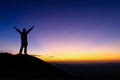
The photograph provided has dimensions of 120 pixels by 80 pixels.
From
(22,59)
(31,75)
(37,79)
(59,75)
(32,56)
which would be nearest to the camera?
(37,79)

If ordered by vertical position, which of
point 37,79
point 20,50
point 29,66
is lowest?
point 37,79

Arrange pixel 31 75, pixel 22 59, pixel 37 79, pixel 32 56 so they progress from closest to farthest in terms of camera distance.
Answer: pixel 37 79 → pixel 31 75 → pixel 22 59 → pixel 32 56

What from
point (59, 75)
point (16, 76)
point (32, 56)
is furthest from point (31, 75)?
point (32, 56)

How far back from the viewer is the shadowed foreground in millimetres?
23234

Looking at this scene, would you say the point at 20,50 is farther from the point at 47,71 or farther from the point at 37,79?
the point at 37,79

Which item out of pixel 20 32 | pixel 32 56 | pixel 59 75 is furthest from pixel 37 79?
pixel 32 56

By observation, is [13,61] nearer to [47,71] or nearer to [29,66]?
[29,66]

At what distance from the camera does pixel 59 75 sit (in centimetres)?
2483

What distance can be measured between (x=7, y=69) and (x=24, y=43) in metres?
3.00

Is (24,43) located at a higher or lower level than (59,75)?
higher

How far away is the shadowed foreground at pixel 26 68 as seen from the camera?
76.2 feet

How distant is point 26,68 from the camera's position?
25172 millimetres

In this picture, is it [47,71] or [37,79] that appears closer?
[37,79]

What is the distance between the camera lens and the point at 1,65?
2502 centimetres
